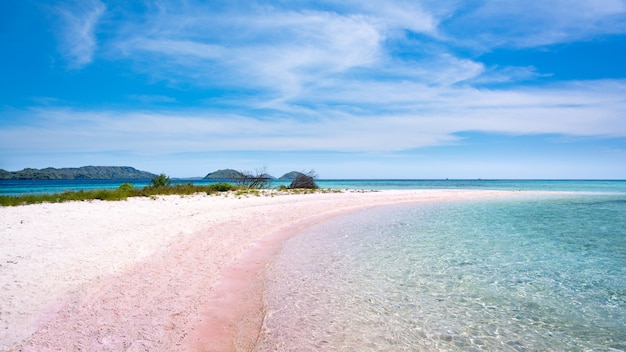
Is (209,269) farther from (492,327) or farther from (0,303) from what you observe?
(492,327)

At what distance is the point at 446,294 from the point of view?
248 inches

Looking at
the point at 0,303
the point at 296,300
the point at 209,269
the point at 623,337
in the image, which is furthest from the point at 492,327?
the point at 0,303

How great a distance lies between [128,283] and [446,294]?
5586mm

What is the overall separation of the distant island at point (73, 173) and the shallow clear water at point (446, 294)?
10751cm

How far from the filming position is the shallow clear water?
462cm

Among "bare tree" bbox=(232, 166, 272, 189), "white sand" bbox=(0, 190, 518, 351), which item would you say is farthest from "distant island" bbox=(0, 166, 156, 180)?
"white sand" bbox=(0, 190, 518, 351)

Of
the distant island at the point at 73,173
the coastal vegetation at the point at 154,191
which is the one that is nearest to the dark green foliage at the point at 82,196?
the coastal vegetation at the point at 154,191

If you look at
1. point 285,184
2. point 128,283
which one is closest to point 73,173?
point 285,184

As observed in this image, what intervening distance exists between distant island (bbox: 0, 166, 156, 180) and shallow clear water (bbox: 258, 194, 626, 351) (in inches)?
4233

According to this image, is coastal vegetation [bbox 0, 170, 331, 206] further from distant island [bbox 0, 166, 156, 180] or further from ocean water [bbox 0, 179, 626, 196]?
distant island [bbox 0, 166, 156, 180]

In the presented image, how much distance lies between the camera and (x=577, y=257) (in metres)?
9.31

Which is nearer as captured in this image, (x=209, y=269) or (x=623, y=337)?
(x=623, y=337)

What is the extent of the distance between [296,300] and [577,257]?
26.1ft

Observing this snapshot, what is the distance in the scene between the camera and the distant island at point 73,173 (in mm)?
97312
